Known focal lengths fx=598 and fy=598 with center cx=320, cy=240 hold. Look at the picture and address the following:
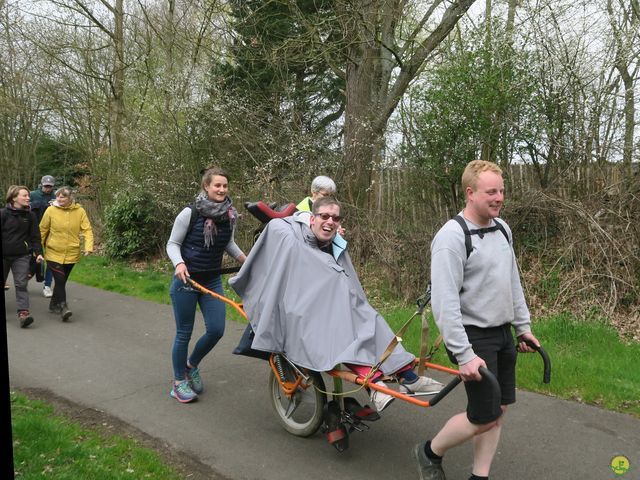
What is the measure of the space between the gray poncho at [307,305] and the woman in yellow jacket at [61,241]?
5510mm

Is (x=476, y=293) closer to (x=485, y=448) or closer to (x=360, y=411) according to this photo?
(x=485, y=448)

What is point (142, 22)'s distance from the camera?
19.4 metres

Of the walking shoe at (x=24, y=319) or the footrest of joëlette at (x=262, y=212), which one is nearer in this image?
the footrest of joëlette at (x=262, y=212)

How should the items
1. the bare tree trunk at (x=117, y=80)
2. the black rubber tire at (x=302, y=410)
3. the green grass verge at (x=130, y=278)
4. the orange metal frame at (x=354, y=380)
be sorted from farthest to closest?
the bare tree trunk at (x=117, y=80), the green grass verge at (x=130, y=278), the black rubber tire at (x=302, y=410), the orange metal frame at (x=354, y=380)

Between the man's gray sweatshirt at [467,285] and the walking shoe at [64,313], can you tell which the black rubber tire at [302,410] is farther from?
the walking shoe at [64,313]

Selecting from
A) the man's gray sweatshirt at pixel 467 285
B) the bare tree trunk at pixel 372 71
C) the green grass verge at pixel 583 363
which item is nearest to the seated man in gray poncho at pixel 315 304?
the man's gray sweatshirt at pixel 467 285

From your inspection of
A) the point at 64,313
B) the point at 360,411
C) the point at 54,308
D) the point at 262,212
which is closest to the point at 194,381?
the point at 262,212

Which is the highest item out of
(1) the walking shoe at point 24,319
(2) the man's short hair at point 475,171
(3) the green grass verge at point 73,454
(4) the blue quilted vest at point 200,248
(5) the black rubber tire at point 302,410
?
(2) the man's short hair at point 475,171

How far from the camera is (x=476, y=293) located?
3334 millimetres

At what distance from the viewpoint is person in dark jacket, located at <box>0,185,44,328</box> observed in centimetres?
895

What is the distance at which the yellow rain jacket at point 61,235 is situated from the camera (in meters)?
9.14

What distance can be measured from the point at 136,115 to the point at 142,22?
3990 millimetres

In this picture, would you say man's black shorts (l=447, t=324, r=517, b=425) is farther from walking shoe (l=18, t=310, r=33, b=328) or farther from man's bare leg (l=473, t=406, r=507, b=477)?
walking shoe (l=18, t=310, r=33, b=328)

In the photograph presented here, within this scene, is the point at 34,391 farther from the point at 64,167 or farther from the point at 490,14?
the point at 64,167
